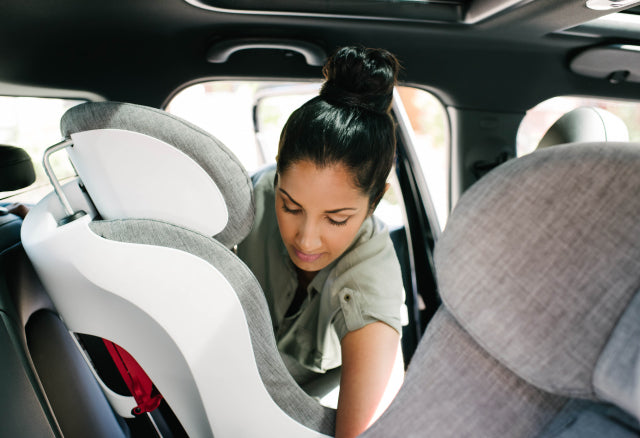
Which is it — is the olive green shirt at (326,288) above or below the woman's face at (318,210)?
below

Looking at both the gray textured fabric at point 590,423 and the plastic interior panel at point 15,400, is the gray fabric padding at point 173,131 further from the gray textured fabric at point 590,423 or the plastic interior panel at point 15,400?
the gray textured fabric at point 590,423

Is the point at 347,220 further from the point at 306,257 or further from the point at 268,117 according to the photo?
the point at 268,117

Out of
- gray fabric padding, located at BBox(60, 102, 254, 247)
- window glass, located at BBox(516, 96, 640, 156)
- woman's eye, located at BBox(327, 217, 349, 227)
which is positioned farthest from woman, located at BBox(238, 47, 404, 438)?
window glass, located at BBox(516, 96, 640, 156)

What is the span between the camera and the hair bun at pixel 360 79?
91 centimetres

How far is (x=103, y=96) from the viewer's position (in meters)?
1.22

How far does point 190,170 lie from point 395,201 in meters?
1.25

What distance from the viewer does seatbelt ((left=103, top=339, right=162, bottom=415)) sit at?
0.78 metres

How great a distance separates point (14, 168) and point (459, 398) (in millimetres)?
945

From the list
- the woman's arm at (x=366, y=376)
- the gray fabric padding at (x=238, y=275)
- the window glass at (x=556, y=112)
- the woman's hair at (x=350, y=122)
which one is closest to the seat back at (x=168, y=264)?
the gray fabric padding at (x=238, y=275)

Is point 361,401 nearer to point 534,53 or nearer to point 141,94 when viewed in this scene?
point 141,94

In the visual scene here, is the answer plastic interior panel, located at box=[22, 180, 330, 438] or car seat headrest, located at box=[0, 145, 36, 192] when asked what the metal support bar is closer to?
plastic interior panel, located at box=[22, 180, 330, 438]

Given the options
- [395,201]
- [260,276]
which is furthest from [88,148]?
[395,201]

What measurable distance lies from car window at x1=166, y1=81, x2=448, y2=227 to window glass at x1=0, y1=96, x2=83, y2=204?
1.12ft

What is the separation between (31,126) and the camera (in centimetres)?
120
